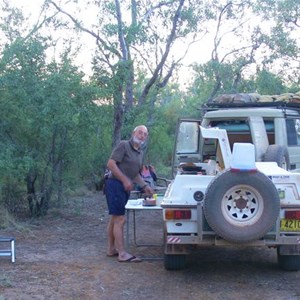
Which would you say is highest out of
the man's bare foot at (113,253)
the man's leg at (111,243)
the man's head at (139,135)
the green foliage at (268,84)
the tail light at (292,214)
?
the green foliage at (268,84)

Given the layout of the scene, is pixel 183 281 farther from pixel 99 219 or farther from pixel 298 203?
pixel 99 219

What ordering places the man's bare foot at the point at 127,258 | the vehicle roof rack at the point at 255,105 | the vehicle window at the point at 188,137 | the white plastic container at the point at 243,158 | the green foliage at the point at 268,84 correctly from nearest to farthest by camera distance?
the white plastic container at the point at 243,158
the man's bare foot at the point at 127,258
the vehicle roof rack at the point at 255,105
the vehicle window at the point at 188,137
the green foliage at the point at 268,84

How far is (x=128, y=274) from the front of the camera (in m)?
6.56

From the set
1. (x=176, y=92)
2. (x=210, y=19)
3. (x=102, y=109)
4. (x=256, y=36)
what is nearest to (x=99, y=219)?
(x=102, y=109)

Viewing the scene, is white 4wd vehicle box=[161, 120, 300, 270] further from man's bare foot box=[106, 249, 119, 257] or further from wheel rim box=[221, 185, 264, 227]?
man's bare foot box=[106, 249, 119, 257]

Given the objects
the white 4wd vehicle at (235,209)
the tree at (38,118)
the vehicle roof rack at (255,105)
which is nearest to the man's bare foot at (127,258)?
the white 4wd vehicle at (235,209)

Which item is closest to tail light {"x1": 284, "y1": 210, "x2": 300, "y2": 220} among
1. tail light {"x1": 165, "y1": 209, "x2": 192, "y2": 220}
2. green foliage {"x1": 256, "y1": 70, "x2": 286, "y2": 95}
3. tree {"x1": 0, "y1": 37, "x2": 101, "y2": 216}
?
tail light {"x1": 165, "y1": 209, "x2": 192, "y2": 220}

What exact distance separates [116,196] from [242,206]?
182 centimetres

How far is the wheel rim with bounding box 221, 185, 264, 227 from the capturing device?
5.88 meters

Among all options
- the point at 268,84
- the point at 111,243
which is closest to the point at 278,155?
the point at 111,243

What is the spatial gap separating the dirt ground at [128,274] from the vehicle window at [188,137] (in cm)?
158

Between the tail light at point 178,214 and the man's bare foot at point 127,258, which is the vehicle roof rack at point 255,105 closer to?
the man's bare foot at point 127,258

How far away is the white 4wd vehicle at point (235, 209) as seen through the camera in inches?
231

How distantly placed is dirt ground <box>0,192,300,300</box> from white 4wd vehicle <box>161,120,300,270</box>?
0.35 metres
